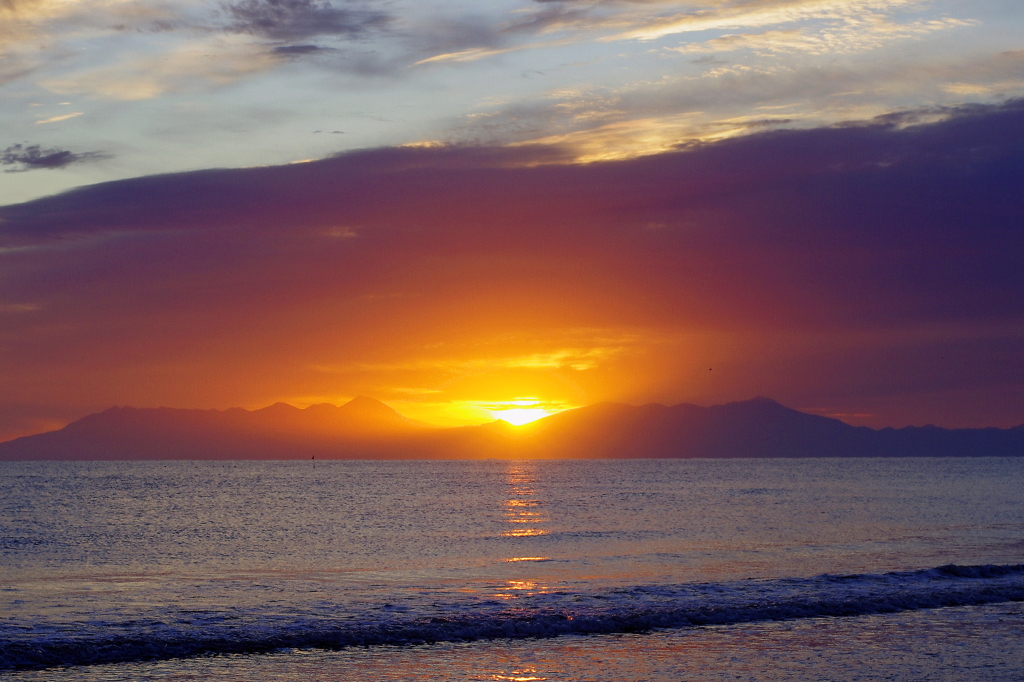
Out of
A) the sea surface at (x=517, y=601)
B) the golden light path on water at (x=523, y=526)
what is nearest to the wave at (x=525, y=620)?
the sea surface at (x=517, y=601)

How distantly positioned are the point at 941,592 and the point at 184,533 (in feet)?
150

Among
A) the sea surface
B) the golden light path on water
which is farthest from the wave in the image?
the golden light path on water

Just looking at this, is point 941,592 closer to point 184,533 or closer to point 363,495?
point 184,533

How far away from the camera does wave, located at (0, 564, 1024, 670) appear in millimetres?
Answer: 22016

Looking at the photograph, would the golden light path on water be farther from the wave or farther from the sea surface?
the wave

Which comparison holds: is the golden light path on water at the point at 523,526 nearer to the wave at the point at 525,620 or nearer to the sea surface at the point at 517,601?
the sea surface at the point at 517,601

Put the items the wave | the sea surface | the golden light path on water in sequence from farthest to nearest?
the golden light path on water → the wave → the sea surface

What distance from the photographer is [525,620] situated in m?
25.3

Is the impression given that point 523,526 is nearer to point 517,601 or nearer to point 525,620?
point 517,601

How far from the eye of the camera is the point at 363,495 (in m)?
115

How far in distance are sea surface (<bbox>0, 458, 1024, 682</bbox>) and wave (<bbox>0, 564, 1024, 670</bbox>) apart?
3.5 inches

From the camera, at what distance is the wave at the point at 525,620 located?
2202 cm

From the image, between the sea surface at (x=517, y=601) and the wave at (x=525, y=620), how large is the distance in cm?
9

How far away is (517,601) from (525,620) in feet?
11.3
